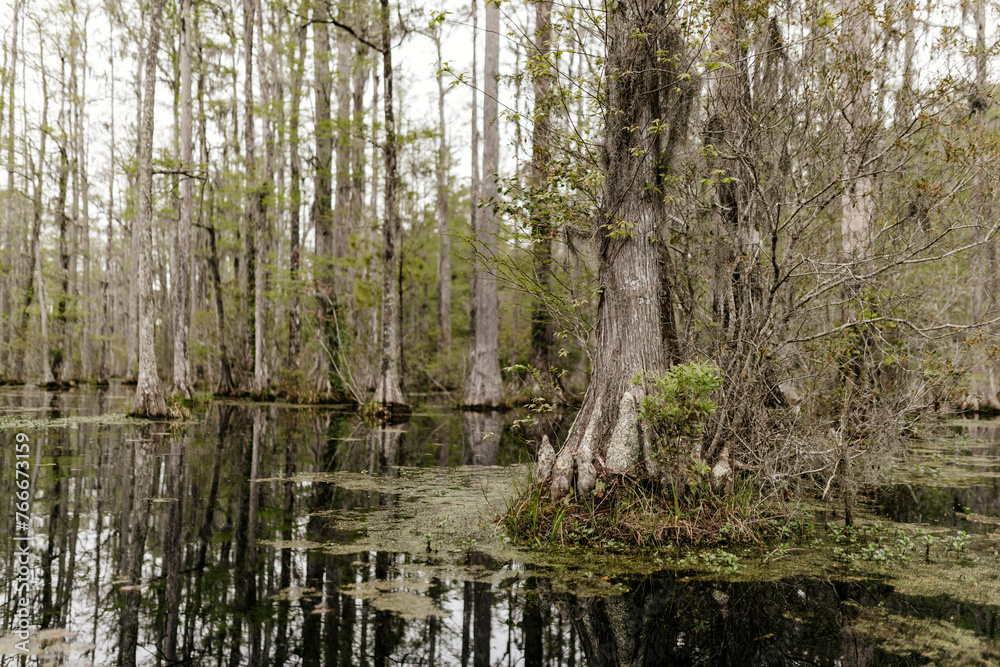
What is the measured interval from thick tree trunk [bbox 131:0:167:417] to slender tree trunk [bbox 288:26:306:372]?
4.74 m

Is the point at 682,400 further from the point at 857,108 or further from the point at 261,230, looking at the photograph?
the point at 261,230

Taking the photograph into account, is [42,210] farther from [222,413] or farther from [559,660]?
[559,660]

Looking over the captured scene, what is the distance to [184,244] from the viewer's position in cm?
1562

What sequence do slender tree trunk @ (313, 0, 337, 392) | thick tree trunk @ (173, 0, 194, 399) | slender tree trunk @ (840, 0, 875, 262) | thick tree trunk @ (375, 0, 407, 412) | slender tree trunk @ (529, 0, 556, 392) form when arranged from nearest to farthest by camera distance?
slender tree trunk @ (840, 0, 875, 262), slender tree trunk @ (529, 0, 556, 392), thick tree trunk @ (173, 0, 194, 399), thick tree trunk @ (375, 0, 407, 412), slender tree trunk @ (313, 0, 337, 392)

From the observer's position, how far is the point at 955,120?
17.7 feet

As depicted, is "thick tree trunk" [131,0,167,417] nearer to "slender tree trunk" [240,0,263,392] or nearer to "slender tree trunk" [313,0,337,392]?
"slender tree trunk" [313,0,337,392]

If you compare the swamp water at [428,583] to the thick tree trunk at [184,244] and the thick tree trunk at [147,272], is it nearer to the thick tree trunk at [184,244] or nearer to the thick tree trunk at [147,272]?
the thick tree trunk at [147,272]

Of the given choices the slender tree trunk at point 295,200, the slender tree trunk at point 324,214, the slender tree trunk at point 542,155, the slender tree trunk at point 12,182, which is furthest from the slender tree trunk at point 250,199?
the slender tree trunk at point 542,155

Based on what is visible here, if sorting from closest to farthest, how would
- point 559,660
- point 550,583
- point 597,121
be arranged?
1. point 559,660
2. point 550,583
3. point 597,121

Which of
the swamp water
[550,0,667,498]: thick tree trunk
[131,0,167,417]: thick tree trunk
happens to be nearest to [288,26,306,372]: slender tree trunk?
[131,0,167,417]: thick tree trunk

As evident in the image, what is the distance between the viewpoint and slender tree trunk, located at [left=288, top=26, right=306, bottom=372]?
1876 centimetres

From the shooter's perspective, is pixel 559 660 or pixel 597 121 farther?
pixel 597 121

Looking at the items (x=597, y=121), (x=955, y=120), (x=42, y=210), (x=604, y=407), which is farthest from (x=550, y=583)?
(x=42, y=210)

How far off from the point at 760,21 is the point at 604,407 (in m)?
3.68
